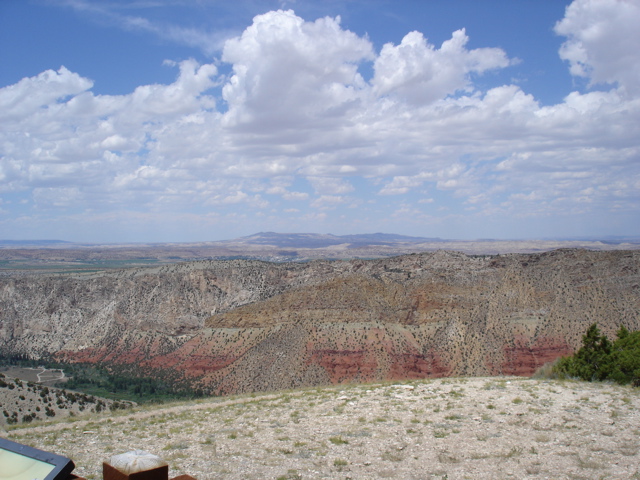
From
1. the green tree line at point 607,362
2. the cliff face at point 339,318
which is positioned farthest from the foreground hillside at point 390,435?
the cliff face at point 339,318

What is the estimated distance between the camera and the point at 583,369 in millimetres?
25453

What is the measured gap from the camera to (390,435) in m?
14.8

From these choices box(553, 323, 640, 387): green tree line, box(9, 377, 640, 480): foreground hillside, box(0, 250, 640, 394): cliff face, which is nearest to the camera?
box(9, 377, 640, 480): foreground hillside

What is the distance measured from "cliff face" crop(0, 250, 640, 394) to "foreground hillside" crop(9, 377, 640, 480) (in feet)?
94.1

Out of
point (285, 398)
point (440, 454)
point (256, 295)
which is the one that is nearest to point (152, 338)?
point (256, 295)

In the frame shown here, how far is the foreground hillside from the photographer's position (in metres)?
11.6

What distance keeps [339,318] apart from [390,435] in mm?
44401

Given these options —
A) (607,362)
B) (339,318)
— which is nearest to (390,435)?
(607,362)

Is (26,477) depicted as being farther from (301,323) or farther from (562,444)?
(301,323)

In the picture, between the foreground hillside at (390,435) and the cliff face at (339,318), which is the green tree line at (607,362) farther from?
the cliff face at (339,318)

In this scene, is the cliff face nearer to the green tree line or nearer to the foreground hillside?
the green tree line

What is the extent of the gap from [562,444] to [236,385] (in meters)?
42.7

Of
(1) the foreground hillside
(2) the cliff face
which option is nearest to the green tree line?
(1) the foreground hillside

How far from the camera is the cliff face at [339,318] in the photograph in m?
50.5
